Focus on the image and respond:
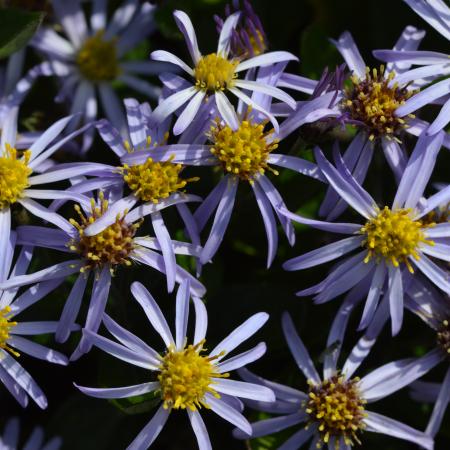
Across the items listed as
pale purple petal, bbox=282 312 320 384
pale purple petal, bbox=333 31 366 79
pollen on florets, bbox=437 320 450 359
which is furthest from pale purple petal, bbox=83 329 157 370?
pale purple petal, bbox=333 31 366 79

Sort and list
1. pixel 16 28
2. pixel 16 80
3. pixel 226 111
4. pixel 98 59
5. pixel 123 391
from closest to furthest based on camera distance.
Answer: pixel 123 391 < pixel 226 111 < pixel 16 28 < pixel 16 80 < pixel 98 59

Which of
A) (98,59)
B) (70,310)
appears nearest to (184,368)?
(70,310)

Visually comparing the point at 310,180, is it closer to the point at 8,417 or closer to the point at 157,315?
the point at 157,315

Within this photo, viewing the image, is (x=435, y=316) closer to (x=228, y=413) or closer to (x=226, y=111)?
(x=228, y=413)

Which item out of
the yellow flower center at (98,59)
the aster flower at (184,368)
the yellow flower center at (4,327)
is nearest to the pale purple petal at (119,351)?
the aster flower at (184,368)

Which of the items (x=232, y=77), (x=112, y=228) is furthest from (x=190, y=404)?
→ (x=232, y=77)

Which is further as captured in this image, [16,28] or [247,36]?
[16,28]
